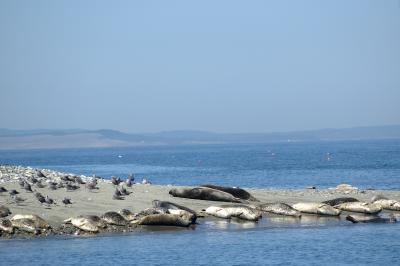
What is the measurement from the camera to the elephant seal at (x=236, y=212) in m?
29.0

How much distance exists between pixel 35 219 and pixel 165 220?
4.19m

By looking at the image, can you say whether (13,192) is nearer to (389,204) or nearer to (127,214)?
(127,214)

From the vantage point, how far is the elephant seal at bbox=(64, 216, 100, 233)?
83.8 ft

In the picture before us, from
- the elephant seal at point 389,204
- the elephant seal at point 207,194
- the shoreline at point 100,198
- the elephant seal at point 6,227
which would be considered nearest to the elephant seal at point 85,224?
the shoreline at point 100,198

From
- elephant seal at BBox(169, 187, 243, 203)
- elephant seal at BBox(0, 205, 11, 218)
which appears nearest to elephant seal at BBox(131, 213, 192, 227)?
elephant seal at BBox(0, 205, 11, 218)

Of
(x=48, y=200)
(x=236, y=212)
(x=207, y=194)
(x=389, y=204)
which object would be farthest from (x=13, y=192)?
(x=389, y=204)

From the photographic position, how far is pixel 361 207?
31.1 m

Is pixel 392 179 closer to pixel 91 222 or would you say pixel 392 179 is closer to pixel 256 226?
pixel 256 226

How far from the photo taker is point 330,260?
21625 millimetres

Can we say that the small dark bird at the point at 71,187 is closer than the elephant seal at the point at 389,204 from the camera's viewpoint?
No

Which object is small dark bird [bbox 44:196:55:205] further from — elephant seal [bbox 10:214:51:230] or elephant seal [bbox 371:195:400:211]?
elephant seal [bbox 371:195:400:211]

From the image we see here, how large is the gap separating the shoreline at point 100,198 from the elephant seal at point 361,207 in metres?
3.13

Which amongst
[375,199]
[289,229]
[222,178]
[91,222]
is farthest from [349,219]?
[222,178]

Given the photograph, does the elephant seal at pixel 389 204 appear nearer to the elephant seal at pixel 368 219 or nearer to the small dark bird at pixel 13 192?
the elephant seal at pixel 368 219
